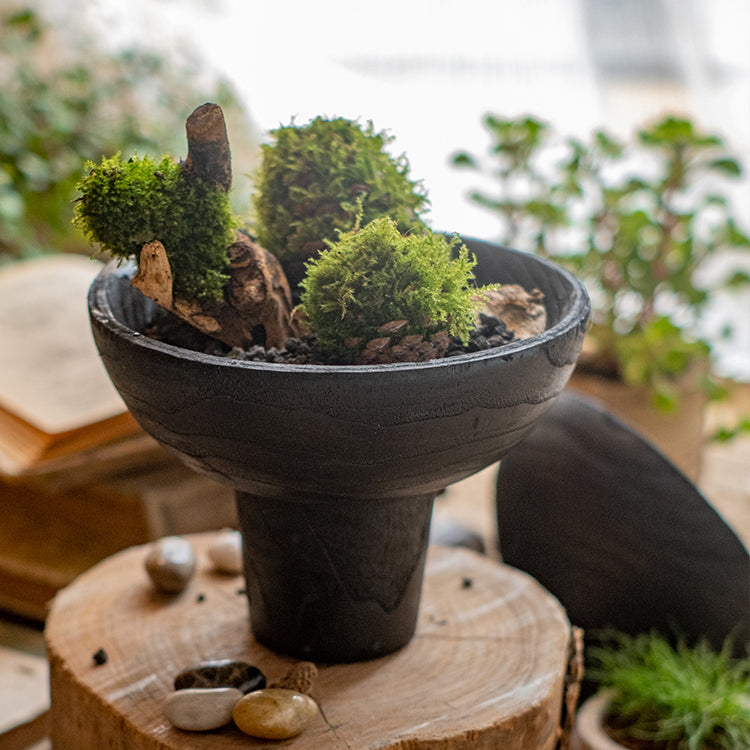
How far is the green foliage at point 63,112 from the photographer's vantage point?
6.29 ft

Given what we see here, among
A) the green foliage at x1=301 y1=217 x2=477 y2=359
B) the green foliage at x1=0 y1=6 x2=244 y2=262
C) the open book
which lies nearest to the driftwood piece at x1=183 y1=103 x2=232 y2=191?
the green foliage at x1=301 y1=217 x2=477 y2=359

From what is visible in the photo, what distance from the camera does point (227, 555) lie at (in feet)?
3.44

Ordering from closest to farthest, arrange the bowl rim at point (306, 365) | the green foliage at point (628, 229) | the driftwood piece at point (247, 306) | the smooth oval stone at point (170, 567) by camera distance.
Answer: the bowl rim at point (306, 365) → the driftwood piece at point (247, 306) → the smooth oval stone at point (170, 567) → the green foliage at point (628, 229)

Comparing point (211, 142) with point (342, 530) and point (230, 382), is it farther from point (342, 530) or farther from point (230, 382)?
point (342, 530)

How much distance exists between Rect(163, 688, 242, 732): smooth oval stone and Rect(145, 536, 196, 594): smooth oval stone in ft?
0.67

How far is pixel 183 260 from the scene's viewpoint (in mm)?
741

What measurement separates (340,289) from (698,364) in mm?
1366

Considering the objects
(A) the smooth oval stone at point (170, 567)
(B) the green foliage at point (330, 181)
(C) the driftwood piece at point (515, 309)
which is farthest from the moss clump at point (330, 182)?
(A) the smooth oval stone at point (170, 567)

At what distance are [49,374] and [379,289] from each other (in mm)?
937

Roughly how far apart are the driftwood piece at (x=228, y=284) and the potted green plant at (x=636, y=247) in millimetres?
1153

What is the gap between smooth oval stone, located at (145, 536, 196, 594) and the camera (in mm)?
988

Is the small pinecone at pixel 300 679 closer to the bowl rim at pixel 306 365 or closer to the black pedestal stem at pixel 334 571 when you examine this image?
the black pedestal stem at pixel 334 571

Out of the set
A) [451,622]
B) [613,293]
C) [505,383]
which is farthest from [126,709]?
[613,293]

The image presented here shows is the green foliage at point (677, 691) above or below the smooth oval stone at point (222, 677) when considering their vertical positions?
below
